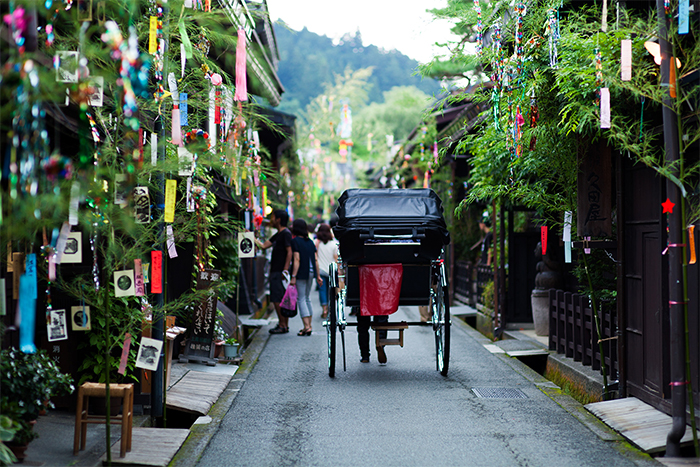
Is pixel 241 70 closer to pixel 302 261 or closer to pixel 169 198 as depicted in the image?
pixel 169 198

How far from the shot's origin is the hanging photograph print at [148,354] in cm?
568

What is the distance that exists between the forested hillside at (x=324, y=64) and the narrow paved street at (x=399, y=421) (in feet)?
211

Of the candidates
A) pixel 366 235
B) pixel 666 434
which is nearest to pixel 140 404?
pixel 366 235

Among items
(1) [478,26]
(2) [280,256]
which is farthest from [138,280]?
(2) [280,256]

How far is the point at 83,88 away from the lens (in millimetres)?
3281

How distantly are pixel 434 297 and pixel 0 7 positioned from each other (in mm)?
6626

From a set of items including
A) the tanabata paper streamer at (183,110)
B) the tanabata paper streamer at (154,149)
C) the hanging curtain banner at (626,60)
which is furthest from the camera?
the tanabata paper streamer at (183,110)

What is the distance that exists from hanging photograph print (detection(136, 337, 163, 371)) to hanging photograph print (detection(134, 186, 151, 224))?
3.44 ft

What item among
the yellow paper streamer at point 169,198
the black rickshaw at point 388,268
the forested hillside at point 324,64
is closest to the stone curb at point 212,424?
the black rickshaw at point 388,268

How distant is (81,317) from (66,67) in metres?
2.55

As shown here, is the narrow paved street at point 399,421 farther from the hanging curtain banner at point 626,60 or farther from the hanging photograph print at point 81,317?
the hanging curtain banner at point 626,60

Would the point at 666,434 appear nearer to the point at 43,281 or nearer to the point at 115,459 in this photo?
the point at 115,459

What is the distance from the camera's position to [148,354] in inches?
224

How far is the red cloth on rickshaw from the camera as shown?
8453 mm
